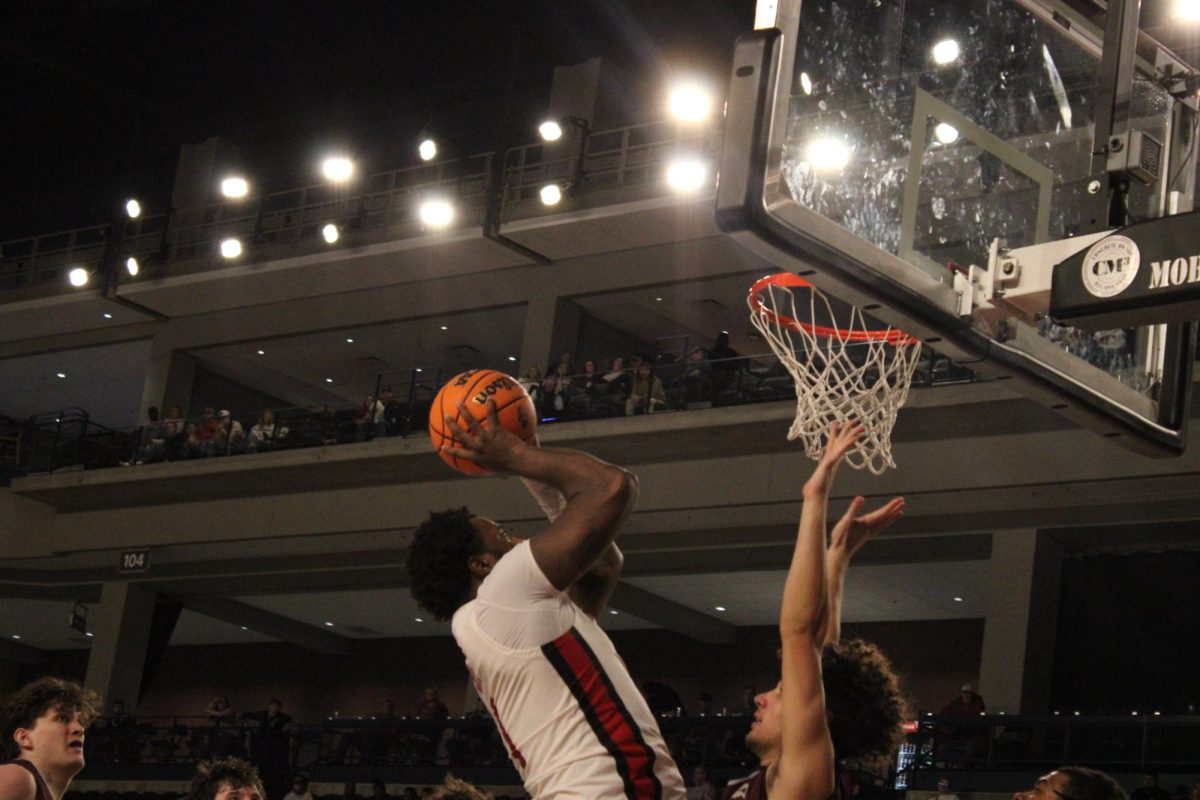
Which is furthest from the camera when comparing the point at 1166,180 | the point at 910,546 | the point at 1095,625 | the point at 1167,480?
the point at 910,546

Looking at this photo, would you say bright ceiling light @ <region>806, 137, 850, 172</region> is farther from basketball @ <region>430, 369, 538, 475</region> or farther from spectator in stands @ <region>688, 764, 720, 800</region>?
spectator in stands @ <region>688, 764, 720, 800</region>

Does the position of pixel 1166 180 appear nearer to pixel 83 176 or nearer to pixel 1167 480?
pixel 1167 480

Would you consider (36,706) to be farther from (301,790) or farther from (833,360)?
(301,790)

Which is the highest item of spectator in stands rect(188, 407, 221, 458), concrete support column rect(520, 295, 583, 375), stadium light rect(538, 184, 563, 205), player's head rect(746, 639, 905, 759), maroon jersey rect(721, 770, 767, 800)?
stadium light rect(538, 184, 563, 205)

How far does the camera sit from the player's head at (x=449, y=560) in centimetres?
338

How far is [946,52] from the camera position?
197 inches

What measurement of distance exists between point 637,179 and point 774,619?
7022mm

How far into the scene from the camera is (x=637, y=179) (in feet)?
61.5

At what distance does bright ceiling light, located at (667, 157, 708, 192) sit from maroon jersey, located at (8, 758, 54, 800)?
13.9 meters

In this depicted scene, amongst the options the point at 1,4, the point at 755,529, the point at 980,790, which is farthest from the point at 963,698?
the point at 1,4

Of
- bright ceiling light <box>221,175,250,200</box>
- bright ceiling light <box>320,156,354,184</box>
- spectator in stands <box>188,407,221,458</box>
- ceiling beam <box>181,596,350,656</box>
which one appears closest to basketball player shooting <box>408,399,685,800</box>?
bright ceiling light <box>320,156,354,184</box>

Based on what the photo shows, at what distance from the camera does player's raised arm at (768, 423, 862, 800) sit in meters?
3.20

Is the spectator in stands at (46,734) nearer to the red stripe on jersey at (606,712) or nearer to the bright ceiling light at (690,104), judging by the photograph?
the red stripe on jersey at (606,712)

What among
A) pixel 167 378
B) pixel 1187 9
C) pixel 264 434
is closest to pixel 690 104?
pixel 264 434
